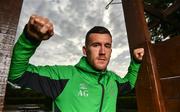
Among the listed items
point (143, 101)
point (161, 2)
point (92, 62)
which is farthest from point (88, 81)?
point (161, 2)

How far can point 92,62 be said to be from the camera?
188 centimetres

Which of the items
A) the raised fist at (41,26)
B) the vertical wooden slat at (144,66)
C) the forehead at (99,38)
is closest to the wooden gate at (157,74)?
the vertical wooden slat at (144,66)

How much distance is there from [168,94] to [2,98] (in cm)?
150

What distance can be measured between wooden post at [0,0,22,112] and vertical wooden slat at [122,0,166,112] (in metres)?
1.38

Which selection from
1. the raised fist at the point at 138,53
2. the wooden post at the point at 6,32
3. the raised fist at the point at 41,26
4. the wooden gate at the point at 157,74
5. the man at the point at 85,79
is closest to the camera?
the wooden post at the point at 6,32

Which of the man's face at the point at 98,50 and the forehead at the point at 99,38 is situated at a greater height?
the forehead at the point at 99,38

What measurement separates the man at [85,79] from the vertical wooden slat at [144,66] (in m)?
0.09

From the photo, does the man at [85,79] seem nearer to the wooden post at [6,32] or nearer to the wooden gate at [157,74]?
the wooden gate at [157,74]

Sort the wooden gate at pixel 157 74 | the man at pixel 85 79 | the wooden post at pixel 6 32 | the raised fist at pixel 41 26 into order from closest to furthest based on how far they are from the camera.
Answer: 1. the wooden post at pixel 6 32
2. the raised fist at pixel 41 26
3. the man at pixel 85 79
4. the wooden gate at pixel 157 74

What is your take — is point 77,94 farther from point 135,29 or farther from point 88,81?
point 135,29

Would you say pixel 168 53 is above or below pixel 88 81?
above

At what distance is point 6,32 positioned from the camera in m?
0.76

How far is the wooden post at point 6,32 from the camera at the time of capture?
0.73 meters

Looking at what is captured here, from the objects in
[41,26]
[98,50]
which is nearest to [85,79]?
[98,50]
